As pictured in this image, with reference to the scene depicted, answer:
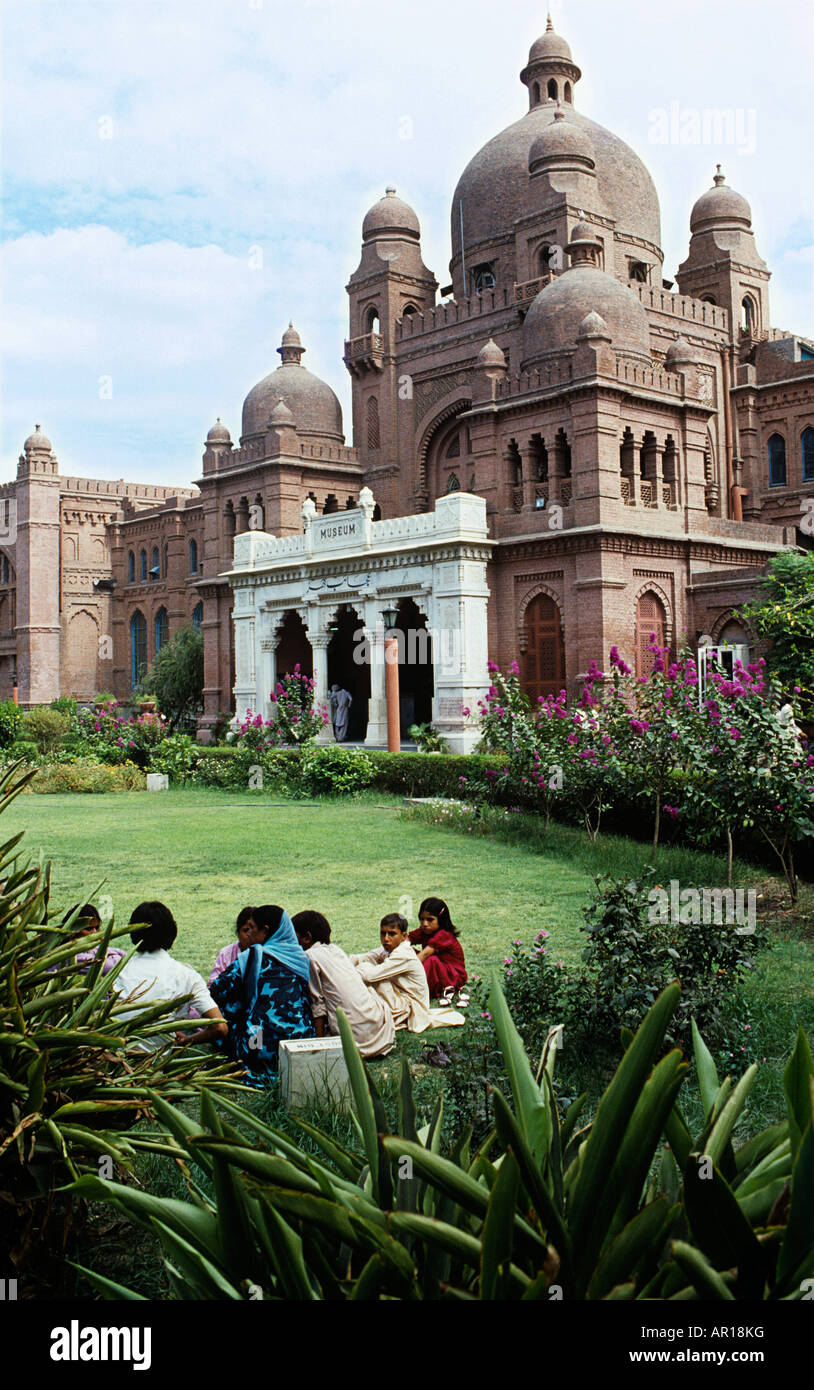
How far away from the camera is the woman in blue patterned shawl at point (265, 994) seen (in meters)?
5.09

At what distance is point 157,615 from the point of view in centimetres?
3934

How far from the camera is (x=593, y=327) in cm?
1906

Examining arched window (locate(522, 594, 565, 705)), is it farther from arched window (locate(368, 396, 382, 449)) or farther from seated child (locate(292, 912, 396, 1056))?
seated child (locate(292, 912, 396, 1056))

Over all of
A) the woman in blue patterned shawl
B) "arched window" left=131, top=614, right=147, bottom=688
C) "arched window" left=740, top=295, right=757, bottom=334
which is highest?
"arched window" left=740, top=295, right=757, bottom=334

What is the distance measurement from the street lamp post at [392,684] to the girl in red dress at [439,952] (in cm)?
1168

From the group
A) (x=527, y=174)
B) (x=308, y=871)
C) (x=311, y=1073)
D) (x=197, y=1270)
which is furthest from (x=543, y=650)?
(x=197, y=1270)

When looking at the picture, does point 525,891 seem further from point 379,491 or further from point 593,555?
point 379,491

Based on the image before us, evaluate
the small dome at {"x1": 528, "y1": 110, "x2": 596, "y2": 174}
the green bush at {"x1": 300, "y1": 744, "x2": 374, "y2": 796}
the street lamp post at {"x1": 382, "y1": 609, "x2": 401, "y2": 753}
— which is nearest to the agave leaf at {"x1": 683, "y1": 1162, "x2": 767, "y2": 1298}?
the green bush at {"x1": 300, "y1": 744, "x2": 374, "y2": 796}

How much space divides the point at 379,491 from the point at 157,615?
14.8 meters

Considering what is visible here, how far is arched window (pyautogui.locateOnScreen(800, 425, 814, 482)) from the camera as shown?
2583 centimetres

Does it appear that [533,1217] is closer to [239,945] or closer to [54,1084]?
[54,1084]

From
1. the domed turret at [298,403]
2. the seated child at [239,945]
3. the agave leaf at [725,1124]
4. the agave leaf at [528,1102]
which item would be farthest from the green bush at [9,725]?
the agave leaf at [725,1124]

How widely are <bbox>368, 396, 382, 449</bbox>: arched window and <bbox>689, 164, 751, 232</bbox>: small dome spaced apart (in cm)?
947
